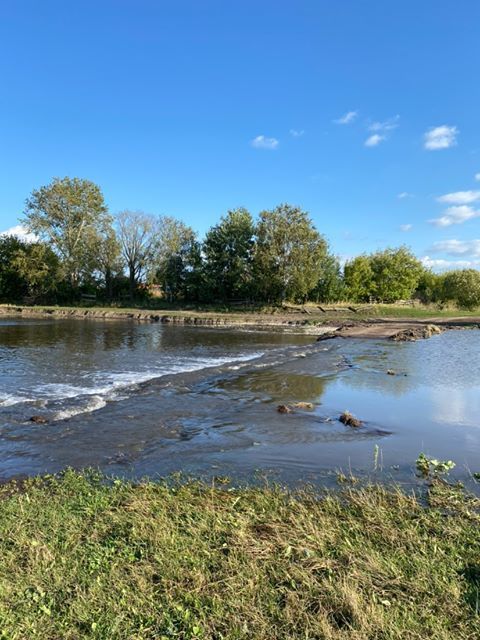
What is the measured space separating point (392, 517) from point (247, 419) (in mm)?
5565

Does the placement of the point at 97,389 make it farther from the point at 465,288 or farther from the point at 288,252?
the point at 465,288

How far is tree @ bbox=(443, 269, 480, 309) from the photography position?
57031mm

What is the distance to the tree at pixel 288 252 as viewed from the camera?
5288cm

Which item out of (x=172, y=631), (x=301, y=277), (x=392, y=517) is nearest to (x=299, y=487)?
(x=392, y=517)

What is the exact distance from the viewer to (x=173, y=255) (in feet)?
202

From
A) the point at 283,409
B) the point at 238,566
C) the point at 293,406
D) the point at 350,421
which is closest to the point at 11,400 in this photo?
the point at 283,409

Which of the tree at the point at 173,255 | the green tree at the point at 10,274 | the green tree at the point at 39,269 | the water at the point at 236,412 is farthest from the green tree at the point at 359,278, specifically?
the green tree at the point at 10,274

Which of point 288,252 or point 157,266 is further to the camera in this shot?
point 157,266

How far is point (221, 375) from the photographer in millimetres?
16516

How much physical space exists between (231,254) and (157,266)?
1097 cm

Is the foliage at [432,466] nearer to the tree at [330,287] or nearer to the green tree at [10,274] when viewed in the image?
the tree at [330,287]

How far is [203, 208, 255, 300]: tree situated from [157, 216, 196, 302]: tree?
4231 mm

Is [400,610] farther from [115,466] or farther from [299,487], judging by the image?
[115,466]

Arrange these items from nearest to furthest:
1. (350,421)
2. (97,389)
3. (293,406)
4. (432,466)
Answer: (432,466) → (350,421) → (293,406) → (97,389)
